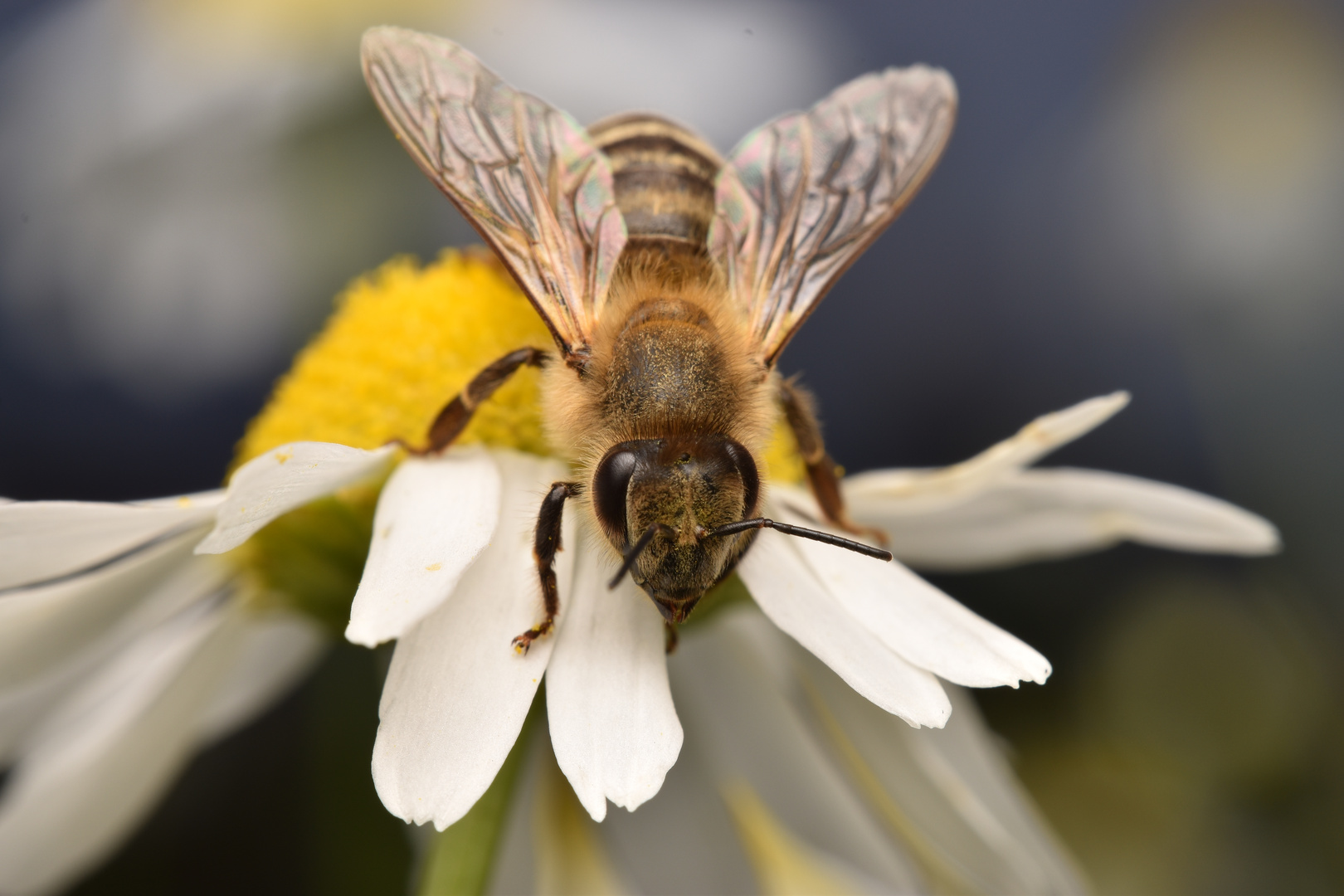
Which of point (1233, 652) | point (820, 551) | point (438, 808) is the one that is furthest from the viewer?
point (1233, 652)

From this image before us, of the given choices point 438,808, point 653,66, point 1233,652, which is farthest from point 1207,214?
point 438,808

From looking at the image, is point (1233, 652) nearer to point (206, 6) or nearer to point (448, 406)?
point (448, 406)

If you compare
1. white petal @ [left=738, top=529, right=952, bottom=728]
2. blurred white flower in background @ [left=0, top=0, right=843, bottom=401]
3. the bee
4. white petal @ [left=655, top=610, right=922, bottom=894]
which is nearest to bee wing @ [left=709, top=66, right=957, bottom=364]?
the bee

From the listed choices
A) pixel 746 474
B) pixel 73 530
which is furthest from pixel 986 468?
pixel 73 530

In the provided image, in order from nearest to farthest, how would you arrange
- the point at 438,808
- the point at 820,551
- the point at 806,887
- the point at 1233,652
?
1. the point at 438,808
2. the point at 820,551
3. the point at 806,887
4. the point at 1233,652

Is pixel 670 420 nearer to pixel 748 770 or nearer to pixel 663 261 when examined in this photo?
pixel 663 261

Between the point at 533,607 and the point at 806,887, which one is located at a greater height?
the point at 533,607
